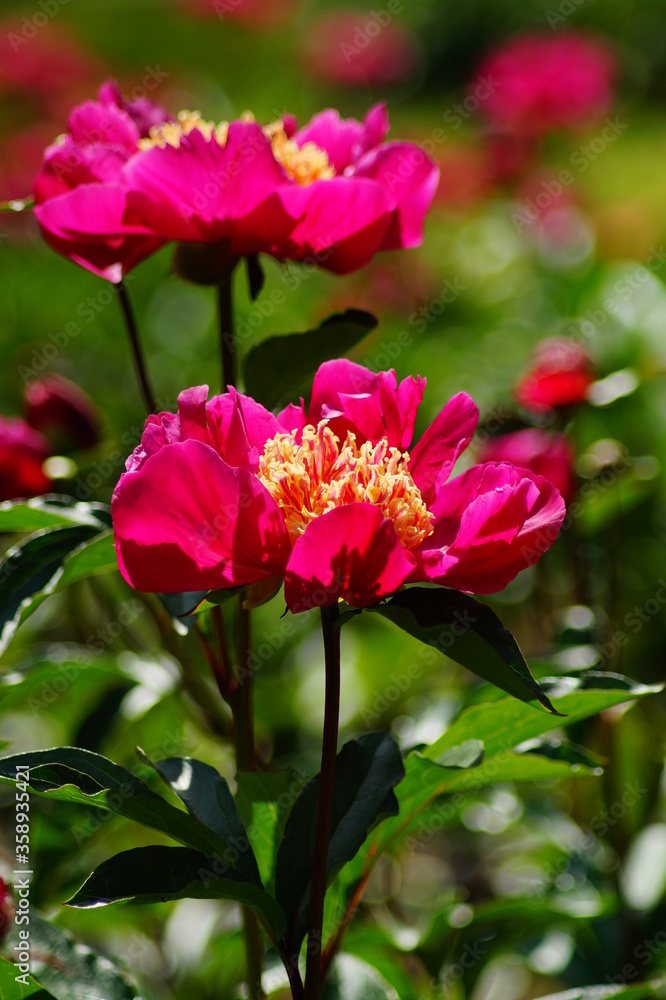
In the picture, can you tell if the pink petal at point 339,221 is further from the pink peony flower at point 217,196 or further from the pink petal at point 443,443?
the pink petal at point 443,443

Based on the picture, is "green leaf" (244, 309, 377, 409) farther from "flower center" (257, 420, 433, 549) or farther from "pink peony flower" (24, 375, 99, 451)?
"pink peony flower" (24, 375, 99, 451)

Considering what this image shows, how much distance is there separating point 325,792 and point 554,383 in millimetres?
574

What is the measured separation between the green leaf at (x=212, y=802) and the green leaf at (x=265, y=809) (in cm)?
2

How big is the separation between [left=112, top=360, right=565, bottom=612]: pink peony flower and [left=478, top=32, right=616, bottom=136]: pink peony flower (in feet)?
6.58

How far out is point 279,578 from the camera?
499mm

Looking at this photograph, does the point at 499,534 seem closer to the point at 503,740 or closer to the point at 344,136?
the point at 503,740

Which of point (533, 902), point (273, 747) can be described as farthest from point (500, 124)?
point (533, 902)

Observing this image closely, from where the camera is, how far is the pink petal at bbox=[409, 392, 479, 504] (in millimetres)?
532

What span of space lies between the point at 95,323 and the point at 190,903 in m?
1.48

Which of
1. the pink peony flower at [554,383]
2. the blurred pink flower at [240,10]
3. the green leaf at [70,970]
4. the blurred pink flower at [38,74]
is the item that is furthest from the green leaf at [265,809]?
the blurred pink flower at [240,10]

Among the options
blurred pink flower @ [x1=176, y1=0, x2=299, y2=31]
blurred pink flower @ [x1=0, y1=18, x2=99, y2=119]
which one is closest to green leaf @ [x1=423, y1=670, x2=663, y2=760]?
blurred pink flower @ [x1=0, y1=18, x2=99, y2=119]

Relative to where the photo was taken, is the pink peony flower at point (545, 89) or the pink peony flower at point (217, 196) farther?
the pink peony flower at point (545, 89)

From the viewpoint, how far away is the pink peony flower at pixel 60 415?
85 centimetres

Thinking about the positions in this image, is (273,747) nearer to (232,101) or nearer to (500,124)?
(500,124)
